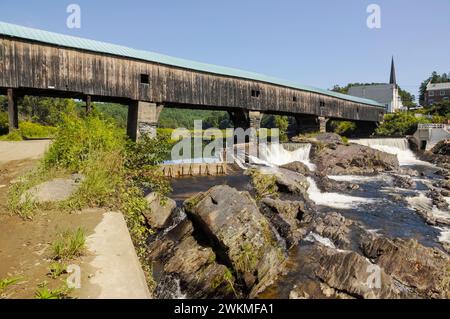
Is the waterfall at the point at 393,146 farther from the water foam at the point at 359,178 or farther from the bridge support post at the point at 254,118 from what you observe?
the bridge support post at the point at 254,118

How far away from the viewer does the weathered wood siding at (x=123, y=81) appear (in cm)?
1689

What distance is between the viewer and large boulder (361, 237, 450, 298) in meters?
7.28

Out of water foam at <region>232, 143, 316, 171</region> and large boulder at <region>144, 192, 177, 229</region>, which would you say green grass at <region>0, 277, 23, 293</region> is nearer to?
large boulder at <region>144, 192, 177, 229</region>

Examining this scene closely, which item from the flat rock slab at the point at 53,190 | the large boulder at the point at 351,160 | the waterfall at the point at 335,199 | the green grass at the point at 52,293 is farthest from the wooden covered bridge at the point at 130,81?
the waterfall at the point at 335,199

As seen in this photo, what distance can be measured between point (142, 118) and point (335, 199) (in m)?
14.4

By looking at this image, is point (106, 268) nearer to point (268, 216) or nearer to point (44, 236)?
point (44, 236)

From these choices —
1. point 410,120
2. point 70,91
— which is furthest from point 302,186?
point 410,120

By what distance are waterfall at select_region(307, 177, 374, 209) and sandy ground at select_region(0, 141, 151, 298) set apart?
11651 millimetres

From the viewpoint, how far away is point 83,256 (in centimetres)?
411

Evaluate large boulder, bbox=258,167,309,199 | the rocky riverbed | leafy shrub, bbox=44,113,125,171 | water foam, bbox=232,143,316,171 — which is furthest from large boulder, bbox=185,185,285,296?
water foam, bbox=232,143,316,171

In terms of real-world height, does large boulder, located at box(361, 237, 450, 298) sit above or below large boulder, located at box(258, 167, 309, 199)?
below

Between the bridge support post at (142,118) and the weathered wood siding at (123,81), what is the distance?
1.77 feet
